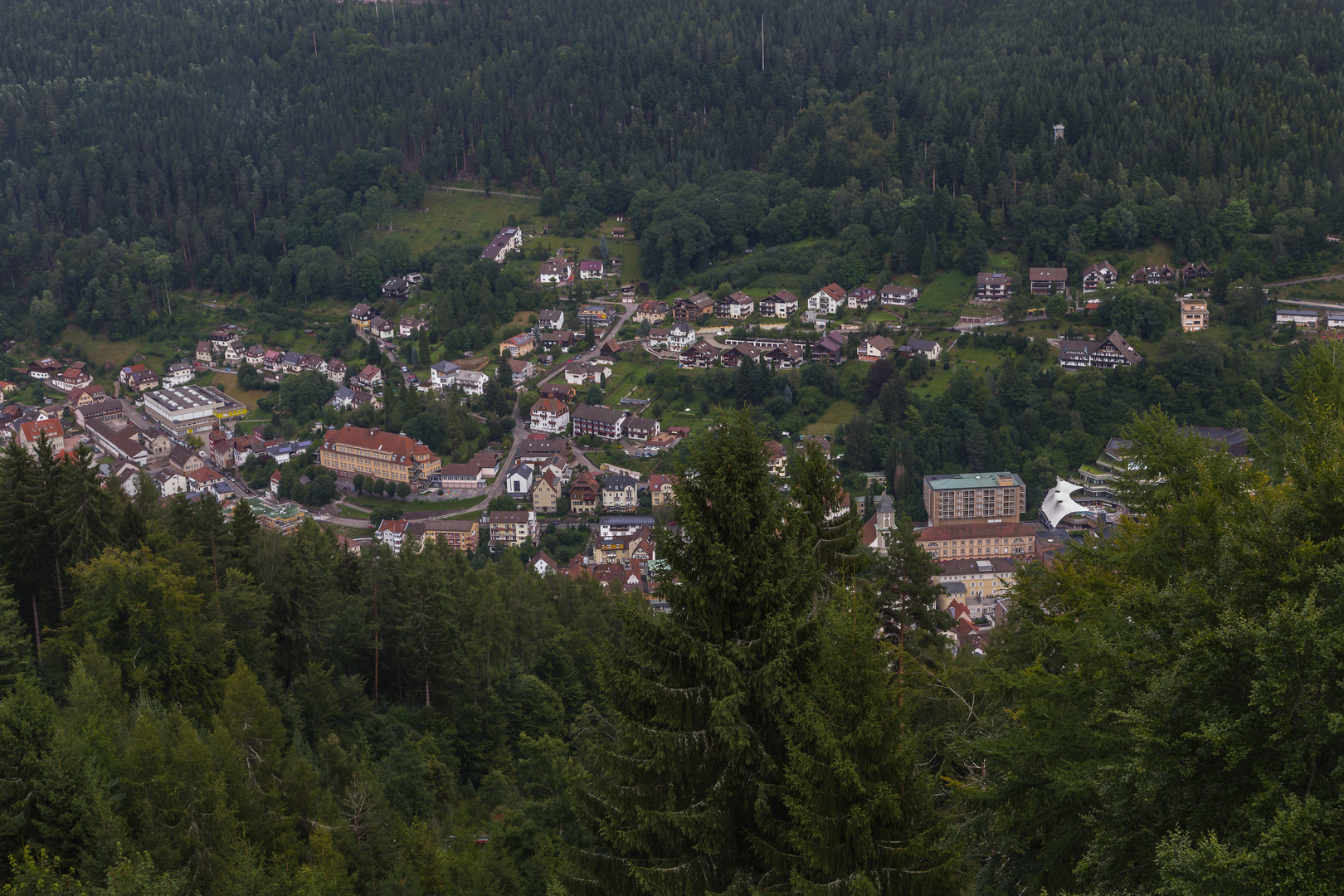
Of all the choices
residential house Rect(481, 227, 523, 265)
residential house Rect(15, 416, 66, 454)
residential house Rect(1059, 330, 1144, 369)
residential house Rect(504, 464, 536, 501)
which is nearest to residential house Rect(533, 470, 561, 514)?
residential house Rect(504, 464, 536, 501)

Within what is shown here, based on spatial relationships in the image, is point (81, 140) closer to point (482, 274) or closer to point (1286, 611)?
point (482, 274)

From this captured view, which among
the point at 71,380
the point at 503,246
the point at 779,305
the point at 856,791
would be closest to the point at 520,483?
the point at 779,305

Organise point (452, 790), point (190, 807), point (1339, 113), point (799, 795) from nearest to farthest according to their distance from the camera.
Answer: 1. point (799, 795)
2. point (190, 807)
3. point (452, 790)
4. point (1339, 113)

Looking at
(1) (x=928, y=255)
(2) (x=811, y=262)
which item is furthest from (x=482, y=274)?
(1) (x=928, y=255)

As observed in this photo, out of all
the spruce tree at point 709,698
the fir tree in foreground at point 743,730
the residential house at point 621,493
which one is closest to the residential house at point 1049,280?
the residential house at point 621,493

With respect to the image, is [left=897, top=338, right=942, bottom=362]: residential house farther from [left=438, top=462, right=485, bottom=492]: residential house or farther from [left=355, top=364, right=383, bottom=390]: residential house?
[left=355, top=364, right=383, bottom=390]: residential house
